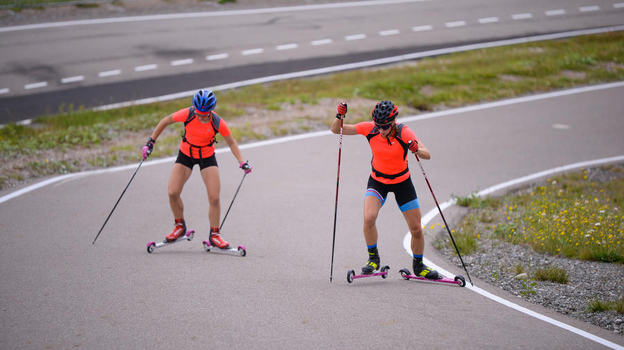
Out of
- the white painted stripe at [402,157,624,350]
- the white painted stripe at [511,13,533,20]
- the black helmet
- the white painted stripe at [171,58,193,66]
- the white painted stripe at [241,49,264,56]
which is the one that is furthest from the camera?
the white painted stripe at [511,13,533,20]

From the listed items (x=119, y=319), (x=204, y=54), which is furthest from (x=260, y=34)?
(x=119, y=319)

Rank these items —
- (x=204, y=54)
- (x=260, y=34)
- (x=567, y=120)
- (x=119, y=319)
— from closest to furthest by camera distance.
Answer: (x=119, y=319), (x=567, y=120), (x=204, y=54), (x=260, y=34)

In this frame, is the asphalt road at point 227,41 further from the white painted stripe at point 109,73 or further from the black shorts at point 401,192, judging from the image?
the black shorts at point 401,192

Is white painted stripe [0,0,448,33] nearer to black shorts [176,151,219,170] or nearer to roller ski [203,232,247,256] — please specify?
black shorts [176,151,219,170]

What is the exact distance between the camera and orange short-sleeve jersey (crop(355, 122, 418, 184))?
734 cm

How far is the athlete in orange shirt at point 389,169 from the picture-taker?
23.8 feet

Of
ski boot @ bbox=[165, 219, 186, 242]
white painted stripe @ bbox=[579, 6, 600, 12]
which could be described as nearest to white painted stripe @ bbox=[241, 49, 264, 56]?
ski boot @ bbox=[165, 219, 186, 242]

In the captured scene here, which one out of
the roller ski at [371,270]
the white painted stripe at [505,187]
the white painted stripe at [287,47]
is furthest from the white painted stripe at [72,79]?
the roller ski at [371,270]

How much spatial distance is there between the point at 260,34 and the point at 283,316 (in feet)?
58.6

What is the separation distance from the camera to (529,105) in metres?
17.1

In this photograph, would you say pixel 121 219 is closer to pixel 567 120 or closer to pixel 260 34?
pixel 567 120

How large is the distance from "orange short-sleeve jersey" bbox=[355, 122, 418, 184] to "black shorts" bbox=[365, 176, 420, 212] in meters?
0.07

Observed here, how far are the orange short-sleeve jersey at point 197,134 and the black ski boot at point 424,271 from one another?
10.9 ft

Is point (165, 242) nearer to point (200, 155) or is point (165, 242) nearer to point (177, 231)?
point (177, 231)
